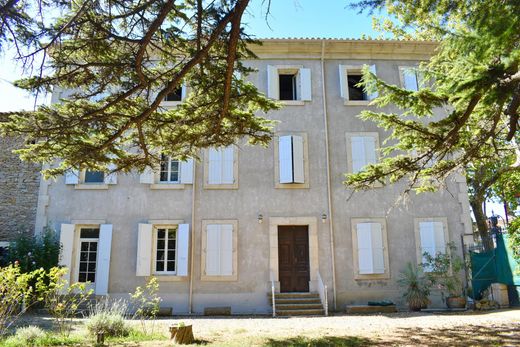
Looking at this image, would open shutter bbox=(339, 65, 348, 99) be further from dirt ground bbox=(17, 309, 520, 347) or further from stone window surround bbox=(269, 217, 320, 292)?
dirt ground bbox=(17, 309, 520, 347)

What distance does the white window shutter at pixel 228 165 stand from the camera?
13000mm

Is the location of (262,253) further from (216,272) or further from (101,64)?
(101,64)

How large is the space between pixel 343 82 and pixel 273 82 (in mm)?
2073

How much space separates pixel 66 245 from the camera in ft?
40.4

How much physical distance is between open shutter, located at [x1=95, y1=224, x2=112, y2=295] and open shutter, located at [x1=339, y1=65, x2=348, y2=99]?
758 centimetres

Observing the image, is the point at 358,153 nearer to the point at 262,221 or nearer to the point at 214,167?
the point at 262,221

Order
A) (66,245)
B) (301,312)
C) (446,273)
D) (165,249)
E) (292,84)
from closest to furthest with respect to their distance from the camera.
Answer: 1. (301,312)
2. (446,273)
3. (66,245)
4. (165,249)
5. (292,84)

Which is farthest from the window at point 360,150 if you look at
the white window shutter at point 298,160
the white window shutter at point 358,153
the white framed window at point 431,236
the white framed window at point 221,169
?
the white framed window at point 221,169

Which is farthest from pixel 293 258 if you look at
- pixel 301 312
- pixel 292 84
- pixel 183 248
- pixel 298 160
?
pixel 292 84

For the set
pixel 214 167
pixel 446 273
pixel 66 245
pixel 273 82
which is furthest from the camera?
pixel 273 82

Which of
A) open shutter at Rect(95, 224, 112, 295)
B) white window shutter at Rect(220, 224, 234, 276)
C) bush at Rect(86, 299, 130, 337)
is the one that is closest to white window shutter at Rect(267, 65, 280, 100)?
white window shutter at Rect(220, 224, 234, 276)

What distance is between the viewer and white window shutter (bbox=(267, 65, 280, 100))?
13.5 m

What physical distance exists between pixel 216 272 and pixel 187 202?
2.09 metres

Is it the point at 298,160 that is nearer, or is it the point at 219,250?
the point at 219,250
